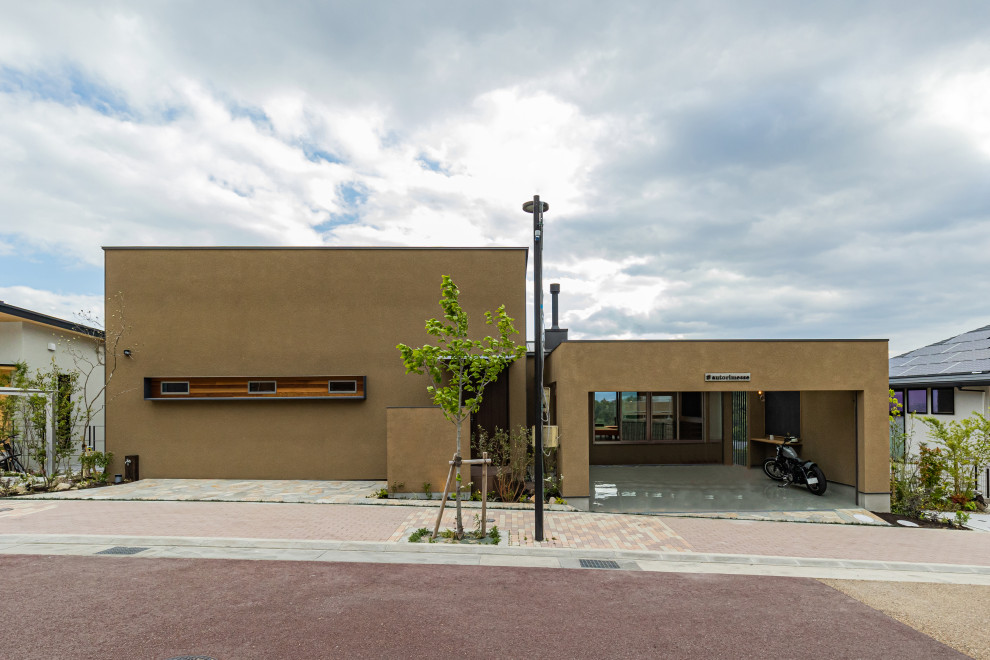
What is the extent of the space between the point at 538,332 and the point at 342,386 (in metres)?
7.65

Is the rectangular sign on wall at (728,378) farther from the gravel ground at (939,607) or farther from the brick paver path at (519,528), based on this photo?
the gravel ground at (939,607)

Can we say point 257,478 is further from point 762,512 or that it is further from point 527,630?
point 762,512

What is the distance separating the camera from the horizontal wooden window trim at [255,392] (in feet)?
48.8

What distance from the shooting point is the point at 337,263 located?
597 inches

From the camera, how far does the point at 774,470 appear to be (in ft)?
51.6

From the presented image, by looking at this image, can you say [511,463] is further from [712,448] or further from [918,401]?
[918,401]

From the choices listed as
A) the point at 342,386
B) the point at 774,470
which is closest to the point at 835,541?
the point at 774,470

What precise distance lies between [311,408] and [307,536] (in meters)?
6.46

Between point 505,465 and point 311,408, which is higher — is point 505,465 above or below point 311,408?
below

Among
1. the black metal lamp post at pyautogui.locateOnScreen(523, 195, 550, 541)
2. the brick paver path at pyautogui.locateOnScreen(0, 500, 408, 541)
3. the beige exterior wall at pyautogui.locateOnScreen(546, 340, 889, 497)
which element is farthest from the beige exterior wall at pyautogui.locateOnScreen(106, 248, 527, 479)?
the black metal lamp post at pyautogui.locateOnScreen(523, 195, 550, 541)

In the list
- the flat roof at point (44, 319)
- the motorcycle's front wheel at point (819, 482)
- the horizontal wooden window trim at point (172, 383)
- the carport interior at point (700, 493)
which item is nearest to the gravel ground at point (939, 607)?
the carport interior at point (700, 493)

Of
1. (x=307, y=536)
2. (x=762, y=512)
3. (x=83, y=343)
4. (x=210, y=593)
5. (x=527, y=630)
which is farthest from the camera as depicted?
(x=83, y=343)

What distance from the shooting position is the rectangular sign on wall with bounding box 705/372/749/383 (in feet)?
41.2

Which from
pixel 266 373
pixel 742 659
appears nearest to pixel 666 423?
pixel 266 373
